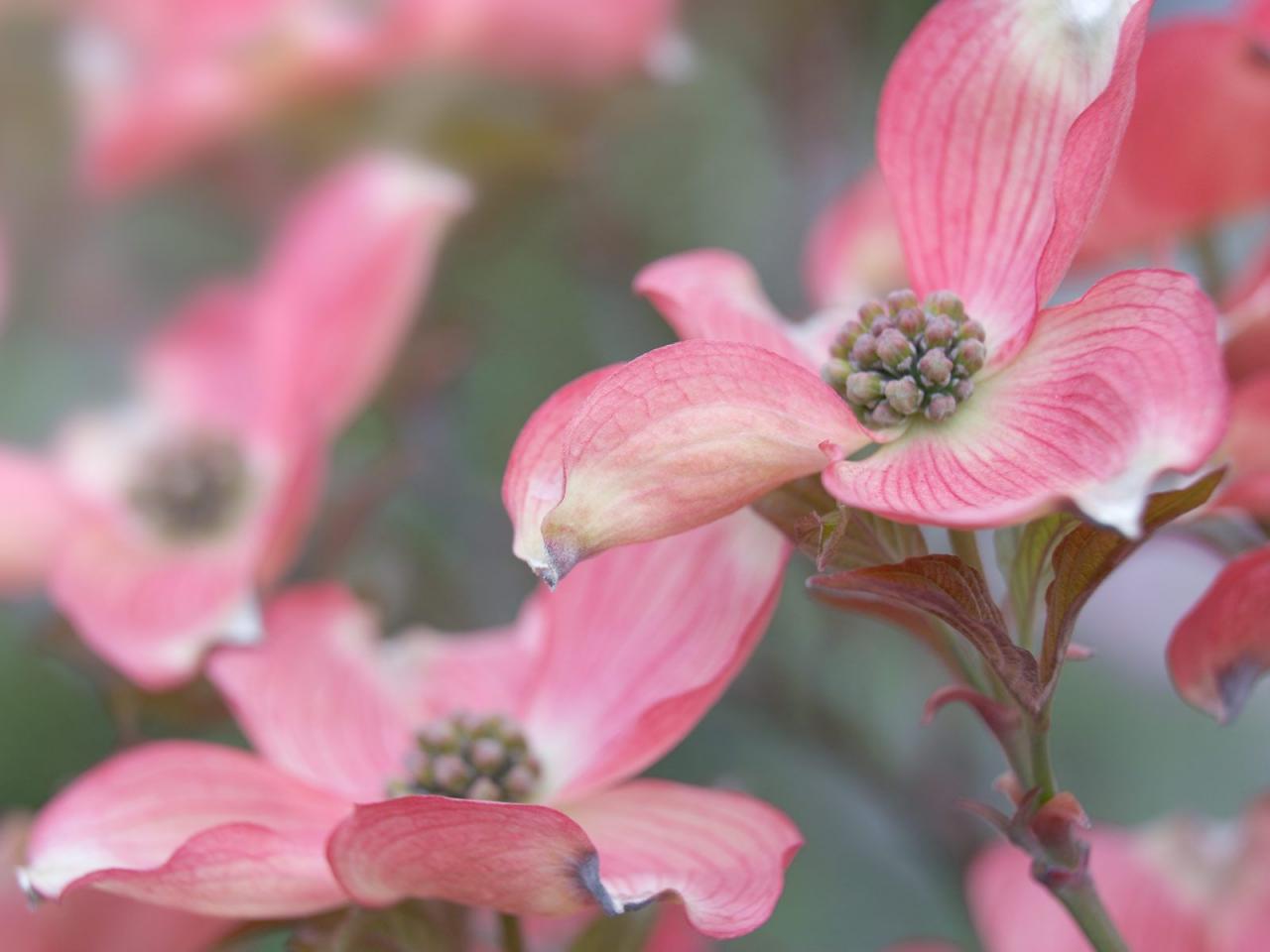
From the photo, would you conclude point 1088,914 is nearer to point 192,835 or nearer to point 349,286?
point 192,835

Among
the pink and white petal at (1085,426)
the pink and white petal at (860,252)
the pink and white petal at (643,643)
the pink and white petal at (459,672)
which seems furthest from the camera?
the pink and white petal at (860,252)

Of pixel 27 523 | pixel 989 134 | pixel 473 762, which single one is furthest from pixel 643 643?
pixel 27 523

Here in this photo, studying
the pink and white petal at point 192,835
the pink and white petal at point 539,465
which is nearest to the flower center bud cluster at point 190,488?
the pink and white petal at point 192,835

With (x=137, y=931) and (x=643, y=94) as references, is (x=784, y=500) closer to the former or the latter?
(x=137, y=931)

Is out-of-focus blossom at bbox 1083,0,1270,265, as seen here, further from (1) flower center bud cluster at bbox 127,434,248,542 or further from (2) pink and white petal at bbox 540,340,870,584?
(1) flower center bud cluster at bbox 127,434,248,542

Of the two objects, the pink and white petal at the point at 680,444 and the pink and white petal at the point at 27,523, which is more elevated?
the pink and white petal at the point at 680,444

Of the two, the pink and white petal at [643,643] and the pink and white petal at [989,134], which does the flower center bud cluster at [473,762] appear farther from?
the pink and white petal at [989,134]

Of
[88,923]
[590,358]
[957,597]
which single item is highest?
[957,597]
